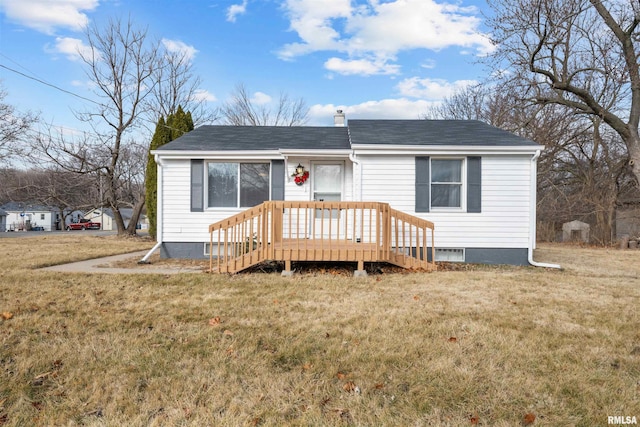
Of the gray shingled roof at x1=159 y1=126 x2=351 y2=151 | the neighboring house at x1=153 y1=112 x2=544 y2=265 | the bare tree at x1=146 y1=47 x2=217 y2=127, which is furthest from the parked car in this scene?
the neighboring house at x1=153 y1=112 x2=544 y2=265

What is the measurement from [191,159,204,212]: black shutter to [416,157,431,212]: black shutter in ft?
17.4

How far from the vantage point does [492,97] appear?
21.7m

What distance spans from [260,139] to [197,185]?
2.09 meters

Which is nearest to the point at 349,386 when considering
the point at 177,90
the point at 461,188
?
the point at 461,188

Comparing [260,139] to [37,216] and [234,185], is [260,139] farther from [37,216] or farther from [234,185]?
[37,216]

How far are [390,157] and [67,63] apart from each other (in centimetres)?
1774

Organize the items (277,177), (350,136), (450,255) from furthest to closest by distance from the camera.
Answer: (277,177), (350,136), (450,255)

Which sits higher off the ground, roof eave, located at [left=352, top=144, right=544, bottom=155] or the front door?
roof eave, located at [left=352, top=144, right=544, bottom=155]

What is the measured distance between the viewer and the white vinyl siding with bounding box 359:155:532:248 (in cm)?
876

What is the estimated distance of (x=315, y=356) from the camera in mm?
3246

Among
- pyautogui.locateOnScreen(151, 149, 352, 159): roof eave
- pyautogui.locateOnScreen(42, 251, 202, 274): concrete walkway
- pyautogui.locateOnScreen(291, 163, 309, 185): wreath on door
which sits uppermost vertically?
pyautogui.locateOnScreen(151, 149, 352, 159): roof eave

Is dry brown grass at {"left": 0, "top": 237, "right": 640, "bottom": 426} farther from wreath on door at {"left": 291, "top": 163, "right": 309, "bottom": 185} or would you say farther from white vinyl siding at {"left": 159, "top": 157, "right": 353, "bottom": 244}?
wreath on door at {"left": 291, "top": 163, "right": 309, "bottom": 185}

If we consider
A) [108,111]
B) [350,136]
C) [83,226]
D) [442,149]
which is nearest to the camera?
[442,149]

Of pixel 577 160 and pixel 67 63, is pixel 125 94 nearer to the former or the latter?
pixel 67 63
